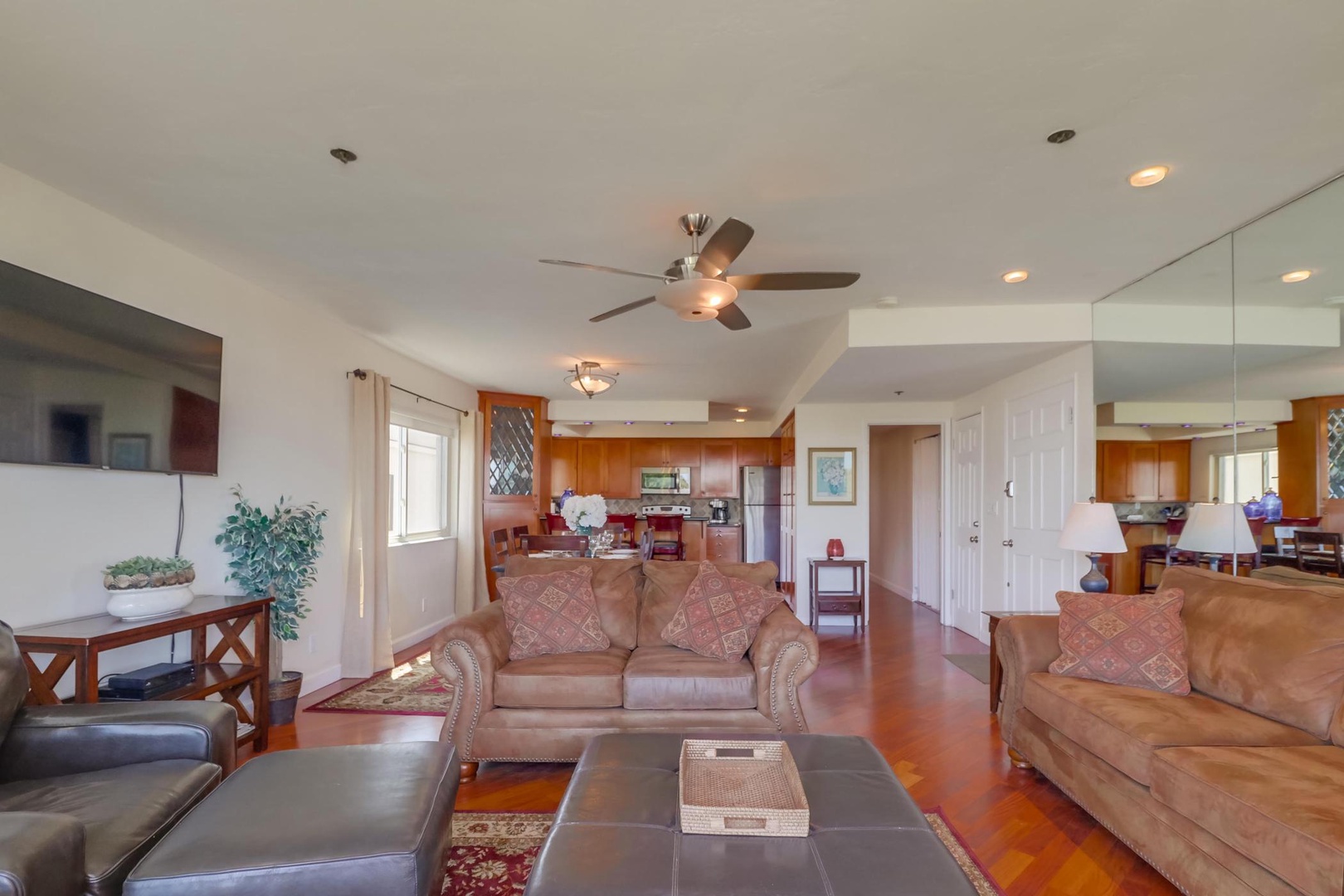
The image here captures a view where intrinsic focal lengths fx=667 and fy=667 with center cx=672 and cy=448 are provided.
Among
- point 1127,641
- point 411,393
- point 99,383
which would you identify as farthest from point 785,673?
point 411,393

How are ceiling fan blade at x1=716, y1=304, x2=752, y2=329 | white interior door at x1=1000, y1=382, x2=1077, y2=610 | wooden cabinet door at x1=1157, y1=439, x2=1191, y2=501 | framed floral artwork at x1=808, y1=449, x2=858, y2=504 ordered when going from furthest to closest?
framed floral artwork at x1=808, y1=449, x2=858, y2=504 → white interior door at x1=1000, y1=382, x2=1077, y2=610 → wooden cabinet door at x1=1157, y1=439, x2=1191, y2=501 → ceiling fan blade at x1=716, y1=304, x2=752, y2=329

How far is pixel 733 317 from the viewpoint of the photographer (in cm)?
316

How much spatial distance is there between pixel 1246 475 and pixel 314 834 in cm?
382

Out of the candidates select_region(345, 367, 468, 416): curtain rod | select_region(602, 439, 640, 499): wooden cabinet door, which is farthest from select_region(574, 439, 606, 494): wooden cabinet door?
select_region(345, 367, 468, 416): curtain rod

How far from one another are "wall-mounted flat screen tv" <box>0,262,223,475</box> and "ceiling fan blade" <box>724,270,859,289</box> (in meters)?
2.54

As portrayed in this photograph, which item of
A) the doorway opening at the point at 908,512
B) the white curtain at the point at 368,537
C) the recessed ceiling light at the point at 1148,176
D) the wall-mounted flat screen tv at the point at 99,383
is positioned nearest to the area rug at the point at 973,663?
the doorway opening at the point at 908,512

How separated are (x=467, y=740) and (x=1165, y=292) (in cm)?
413

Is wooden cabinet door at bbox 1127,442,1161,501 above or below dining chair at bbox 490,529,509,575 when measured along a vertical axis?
above

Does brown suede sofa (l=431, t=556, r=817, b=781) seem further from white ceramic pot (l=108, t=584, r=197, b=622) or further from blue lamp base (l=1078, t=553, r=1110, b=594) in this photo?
blue lamp base (l=1078, t=553, r=1110, b=594)

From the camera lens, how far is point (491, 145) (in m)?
2.22

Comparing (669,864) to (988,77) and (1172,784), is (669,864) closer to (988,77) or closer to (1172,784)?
(1172,784)

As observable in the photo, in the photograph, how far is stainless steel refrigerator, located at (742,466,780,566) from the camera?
31.0 ft

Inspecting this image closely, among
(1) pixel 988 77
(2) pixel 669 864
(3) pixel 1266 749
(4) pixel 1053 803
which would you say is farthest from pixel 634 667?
(1) pixel 988 77

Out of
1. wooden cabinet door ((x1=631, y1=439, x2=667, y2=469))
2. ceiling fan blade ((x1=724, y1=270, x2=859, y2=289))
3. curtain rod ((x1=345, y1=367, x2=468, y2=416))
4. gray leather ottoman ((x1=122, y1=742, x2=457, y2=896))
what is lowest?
gray leather ottoman ((x1=122, y1=742, x2=457, y2=896))
